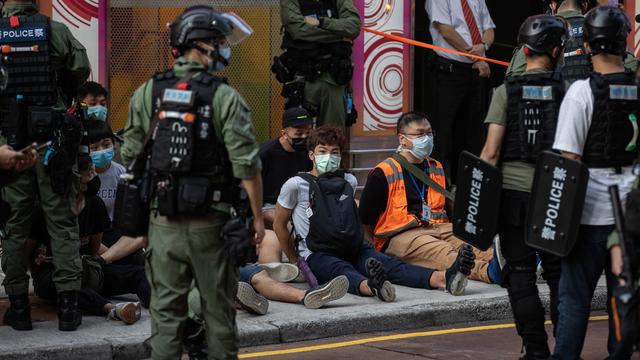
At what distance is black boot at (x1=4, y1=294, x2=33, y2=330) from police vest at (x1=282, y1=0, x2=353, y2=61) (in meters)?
4.10

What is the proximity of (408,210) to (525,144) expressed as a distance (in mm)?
2999

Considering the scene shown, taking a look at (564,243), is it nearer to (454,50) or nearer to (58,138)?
(58,138)

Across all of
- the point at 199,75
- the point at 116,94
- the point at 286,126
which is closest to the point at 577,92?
the point at 199,75

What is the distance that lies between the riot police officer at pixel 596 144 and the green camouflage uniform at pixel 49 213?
313 cm

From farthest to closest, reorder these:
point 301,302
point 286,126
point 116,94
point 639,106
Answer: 1. point 116,94
2. point 286,126
3. point 301,302
4. point 639,106

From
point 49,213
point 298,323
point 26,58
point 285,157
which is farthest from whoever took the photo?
point 285,157

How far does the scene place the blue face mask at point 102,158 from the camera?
961 cm

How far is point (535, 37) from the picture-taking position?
24.7 ft

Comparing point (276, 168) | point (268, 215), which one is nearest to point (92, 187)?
point (268, 215)

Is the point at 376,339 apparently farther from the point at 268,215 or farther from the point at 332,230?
the point at 268,215

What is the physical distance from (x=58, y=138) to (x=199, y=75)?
6.62 ft

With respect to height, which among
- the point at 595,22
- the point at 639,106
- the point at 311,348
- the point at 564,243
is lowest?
the point at 311,348

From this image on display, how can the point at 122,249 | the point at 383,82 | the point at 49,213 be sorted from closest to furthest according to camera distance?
the point at 49,213 → the point at 122,249 → the point at 383,82

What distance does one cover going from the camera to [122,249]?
9344 millimetres
